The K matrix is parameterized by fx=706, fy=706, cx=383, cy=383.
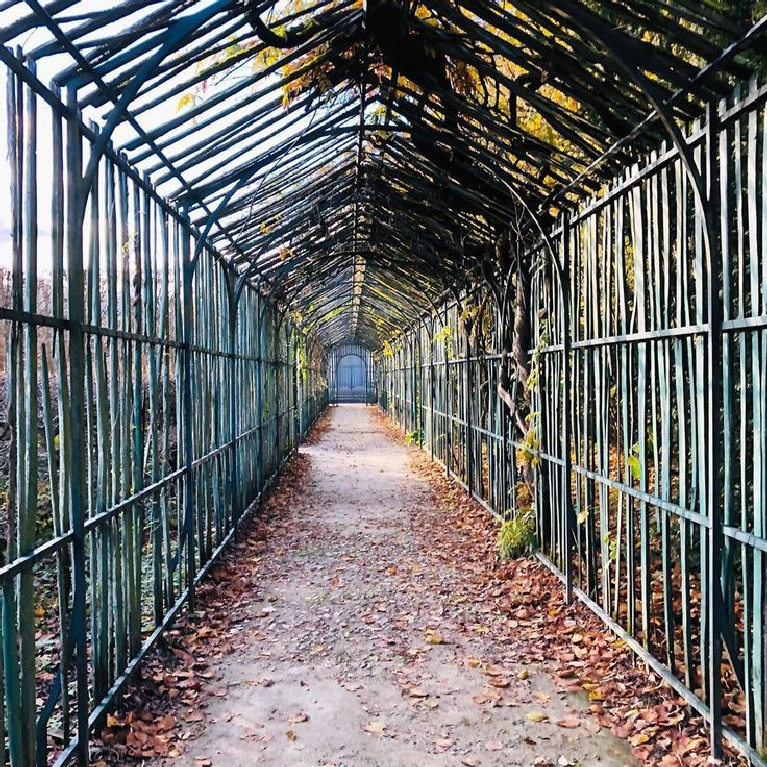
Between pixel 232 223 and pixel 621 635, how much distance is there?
5.12 meters

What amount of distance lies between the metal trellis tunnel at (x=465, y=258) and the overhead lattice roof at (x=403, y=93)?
0.02 metres

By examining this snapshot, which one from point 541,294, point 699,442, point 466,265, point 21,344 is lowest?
point 699,442

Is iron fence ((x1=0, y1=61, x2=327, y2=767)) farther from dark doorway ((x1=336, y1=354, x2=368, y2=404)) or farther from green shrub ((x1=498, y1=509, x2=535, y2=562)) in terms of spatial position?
dark doorway ((x1=336, y1=354, x2=368, y2=404))

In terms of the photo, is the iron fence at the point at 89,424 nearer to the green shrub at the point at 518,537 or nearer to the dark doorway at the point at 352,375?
the green shrub at the point at 518,537

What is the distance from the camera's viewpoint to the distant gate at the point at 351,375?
46062 millimetres

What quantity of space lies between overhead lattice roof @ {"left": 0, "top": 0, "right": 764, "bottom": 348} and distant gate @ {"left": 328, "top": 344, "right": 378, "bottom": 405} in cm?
3749

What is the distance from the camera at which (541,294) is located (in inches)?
242

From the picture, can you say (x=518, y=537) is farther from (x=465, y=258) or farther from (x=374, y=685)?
(x=465, y=258)

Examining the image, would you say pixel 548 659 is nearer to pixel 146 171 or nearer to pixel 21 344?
pixel 21 344

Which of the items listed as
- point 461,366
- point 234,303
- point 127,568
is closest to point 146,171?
point 127,568

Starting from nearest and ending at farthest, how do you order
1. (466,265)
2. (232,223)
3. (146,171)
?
(146,171) < (232,223) < (466,265)

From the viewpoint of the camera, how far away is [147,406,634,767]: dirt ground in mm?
3410

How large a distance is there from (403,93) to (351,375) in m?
44.0

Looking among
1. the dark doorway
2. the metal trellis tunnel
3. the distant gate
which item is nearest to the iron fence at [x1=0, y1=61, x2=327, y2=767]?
the metal trellis tunnel
